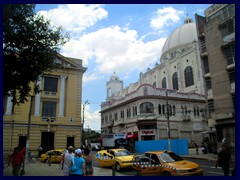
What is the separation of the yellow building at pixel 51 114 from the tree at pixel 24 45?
1272 cm

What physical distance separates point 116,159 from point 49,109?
14143mm

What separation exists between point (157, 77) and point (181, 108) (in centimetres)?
1817

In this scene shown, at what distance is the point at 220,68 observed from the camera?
24.4 metres

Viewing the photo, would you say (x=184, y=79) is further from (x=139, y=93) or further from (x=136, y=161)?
(x=136, y=161)

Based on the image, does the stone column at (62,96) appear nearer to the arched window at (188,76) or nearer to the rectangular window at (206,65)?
the rectangular window at (206,65)

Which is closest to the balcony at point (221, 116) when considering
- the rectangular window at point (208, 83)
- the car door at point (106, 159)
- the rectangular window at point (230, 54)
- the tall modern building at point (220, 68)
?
the tall modern building at point (220, 68)

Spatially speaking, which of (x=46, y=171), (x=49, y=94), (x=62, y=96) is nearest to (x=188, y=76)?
(x=62, y=96)

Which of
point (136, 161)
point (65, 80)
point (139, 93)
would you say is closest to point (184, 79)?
point (139, 93)

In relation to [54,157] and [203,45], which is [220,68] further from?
[54,157]

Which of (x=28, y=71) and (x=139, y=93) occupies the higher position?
(x=139, y=93)

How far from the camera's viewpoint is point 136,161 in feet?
41.5

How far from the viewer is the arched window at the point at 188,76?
50062 mm

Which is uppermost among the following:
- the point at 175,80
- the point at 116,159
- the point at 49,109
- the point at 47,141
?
the point at 175,80

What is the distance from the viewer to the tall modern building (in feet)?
75.5
